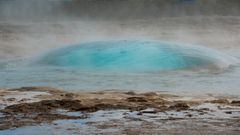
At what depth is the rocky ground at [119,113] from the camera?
18.0 feet

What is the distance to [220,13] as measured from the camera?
27.2 meters

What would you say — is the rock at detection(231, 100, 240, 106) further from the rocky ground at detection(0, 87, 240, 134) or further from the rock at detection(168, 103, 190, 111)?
the rock at detection(168, 103, 190, 111)

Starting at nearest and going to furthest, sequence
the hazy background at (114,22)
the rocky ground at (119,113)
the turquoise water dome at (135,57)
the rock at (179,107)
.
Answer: the rocky ground at (119,113) < the rock at (179,107) < the turquoise water dome at (135,57) < the hazy background at (114,22)

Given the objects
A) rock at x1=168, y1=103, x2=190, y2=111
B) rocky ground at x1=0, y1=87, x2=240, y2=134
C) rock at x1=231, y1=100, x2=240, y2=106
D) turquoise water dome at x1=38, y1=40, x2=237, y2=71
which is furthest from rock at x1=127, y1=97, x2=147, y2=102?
turquoise water dome at x1=38, y1=40, x2=237, y2=71

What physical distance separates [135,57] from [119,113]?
6011mm

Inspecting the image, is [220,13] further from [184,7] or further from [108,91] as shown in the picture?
[108,91]

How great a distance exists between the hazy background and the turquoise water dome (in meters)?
5.22

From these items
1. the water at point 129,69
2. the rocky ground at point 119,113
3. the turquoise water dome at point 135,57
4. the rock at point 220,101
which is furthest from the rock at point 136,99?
the turquoise water dome at point 135,57

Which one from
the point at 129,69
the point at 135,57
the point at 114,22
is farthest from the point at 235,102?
the point at 114,22

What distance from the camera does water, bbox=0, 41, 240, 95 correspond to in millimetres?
9562

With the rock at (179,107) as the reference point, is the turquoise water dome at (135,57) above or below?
above

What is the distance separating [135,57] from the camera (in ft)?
40.3

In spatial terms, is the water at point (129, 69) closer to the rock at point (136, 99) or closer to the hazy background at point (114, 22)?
the rock at point (136, 99)

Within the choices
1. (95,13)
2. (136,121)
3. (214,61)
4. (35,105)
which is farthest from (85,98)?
(95,13)
